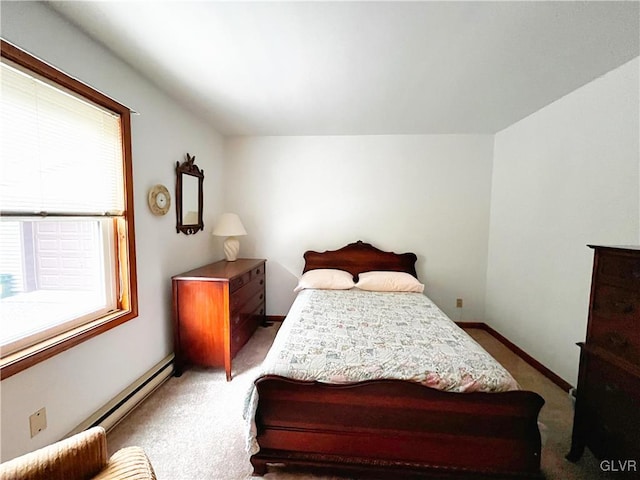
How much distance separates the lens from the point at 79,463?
92 cm

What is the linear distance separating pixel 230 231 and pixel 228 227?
5 centimetres

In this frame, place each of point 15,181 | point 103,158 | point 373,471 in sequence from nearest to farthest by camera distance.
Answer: point 15,181, point 373,471, point 103,158

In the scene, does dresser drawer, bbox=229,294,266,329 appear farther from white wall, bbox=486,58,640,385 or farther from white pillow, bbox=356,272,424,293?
white wall, bbox=486,58,640,385

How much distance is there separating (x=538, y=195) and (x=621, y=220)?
75cm

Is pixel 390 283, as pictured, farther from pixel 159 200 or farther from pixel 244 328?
pixel 159 200

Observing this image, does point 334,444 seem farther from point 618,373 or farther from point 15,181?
point 15,181

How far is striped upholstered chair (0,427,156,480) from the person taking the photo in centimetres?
83

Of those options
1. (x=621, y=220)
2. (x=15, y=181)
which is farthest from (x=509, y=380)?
(x=15, y=181)

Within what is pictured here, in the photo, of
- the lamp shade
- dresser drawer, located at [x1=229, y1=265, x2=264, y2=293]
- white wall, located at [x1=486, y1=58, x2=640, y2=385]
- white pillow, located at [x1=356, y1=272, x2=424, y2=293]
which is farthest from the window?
white wall, located at [x1=486, y1=58, x2=640, y2=385]

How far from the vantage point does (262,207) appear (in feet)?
10.9

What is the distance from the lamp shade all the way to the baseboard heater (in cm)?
129

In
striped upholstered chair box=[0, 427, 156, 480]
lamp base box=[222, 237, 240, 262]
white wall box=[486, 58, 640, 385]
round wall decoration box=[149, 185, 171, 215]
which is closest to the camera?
striped upholstered chair box=[0, 427, 156, 480]

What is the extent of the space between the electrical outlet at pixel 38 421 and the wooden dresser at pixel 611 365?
281cm

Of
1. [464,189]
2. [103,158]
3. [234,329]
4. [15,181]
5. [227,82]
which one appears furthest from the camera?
[464,189]
